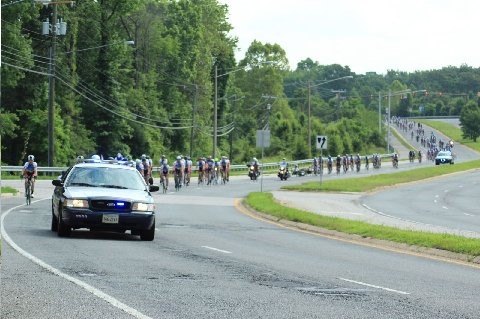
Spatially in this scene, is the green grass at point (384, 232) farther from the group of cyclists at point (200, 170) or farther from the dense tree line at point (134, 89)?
the dense tree line at point (134, 89)

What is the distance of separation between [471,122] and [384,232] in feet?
503

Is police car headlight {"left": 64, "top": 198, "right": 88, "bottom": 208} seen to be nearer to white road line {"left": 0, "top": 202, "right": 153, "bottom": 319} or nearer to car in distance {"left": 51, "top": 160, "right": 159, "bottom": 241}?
Answer: car in distance {"left": 51, "top": 160, "right": 159, "bottom": 241}

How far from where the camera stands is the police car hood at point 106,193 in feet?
69.9

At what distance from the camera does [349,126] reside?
146m

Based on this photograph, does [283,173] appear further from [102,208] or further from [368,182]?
[102,208]

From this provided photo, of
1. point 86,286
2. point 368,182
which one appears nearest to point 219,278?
point 86,286

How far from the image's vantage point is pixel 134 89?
96.6 m

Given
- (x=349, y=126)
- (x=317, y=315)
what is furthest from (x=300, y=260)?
(x=349, y=126)

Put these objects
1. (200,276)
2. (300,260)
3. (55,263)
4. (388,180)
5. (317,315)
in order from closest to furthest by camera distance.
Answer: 1. (317,315)
2. (200,276)
3. (55,263)
4. (300,260)
5. (388,180)

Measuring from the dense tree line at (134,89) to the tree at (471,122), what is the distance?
89.3 feet

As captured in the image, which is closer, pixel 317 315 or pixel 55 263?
pixel 317 315

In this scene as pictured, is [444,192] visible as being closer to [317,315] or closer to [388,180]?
[388,180]

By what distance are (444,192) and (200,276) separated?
49.6m

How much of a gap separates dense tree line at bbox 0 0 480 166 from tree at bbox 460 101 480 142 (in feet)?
89.3
